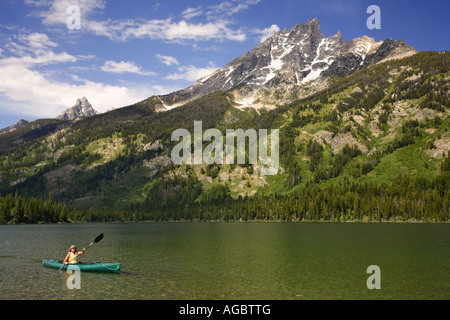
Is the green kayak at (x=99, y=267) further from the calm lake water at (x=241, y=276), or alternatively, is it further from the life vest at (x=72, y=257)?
the life vest at (x=72, y=257)

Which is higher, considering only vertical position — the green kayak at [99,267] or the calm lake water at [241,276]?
the green kayak at [99,267]

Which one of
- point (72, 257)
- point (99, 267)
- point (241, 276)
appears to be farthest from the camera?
point (72, 257)

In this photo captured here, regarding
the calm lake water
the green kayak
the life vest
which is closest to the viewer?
the calm lake water

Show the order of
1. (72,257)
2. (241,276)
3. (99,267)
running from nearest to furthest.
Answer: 1. (241,276)
2. (99,267)
3. (72,257)

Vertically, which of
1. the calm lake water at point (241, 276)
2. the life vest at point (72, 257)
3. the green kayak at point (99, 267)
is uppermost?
the life vest at point (72, 257)

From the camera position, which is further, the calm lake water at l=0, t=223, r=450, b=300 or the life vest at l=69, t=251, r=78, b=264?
the life vest at l=69, t=251, r=78, b=264

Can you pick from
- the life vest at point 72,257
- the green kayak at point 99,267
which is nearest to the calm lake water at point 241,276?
the green kayak at point 99,267

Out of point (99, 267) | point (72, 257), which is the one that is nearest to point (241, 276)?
point (99, 267)

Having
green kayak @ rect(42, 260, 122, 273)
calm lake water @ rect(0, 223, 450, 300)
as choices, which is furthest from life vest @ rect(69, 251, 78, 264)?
calm lake water @ rect(0, 223, 450, 300)

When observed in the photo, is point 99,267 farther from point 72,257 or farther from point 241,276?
point 241,276

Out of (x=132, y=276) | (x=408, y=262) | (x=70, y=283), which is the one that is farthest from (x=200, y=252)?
(x=408, y=262)

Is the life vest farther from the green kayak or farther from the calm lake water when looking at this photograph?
the calm lake water
